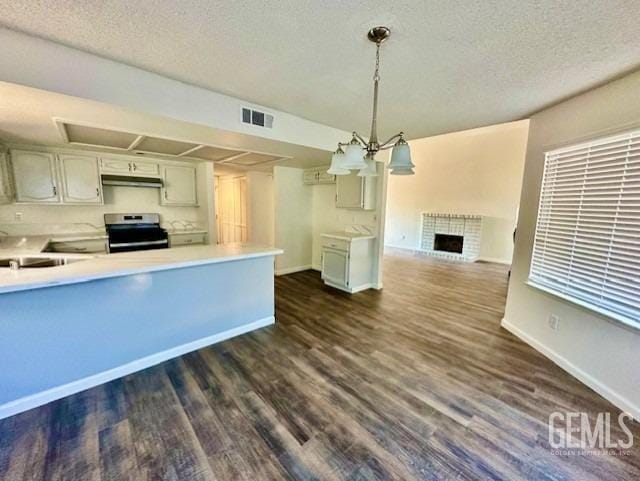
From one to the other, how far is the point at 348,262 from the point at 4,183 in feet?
14.6

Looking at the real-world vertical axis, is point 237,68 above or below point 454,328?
above

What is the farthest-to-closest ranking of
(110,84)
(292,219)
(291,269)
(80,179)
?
(291,269), (292,219), (80,179), (110,84)

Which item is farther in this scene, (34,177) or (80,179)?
(80,179)

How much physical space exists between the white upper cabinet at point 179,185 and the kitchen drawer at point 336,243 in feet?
8.38

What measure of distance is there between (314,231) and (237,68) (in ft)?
12.7

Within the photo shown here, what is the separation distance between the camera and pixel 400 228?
8.63 metres

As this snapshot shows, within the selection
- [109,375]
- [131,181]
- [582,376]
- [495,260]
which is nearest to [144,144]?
[131,181]

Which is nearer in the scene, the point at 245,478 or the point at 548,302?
the point at 245,478

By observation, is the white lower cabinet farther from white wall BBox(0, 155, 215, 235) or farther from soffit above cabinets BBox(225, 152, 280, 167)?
white wall BBox(0, 155, 215, 235)

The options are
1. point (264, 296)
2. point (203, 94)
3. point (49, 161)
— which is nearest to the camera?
point (203, 94)

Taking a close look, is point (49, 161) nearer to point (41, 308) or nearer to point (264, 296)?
point (41, 308)

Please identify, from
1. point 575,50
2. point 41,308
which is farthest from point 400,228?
point 41,308

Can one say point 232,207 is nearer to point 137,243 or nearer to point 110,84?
point 137,243

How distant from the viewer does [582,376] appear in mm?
2178
